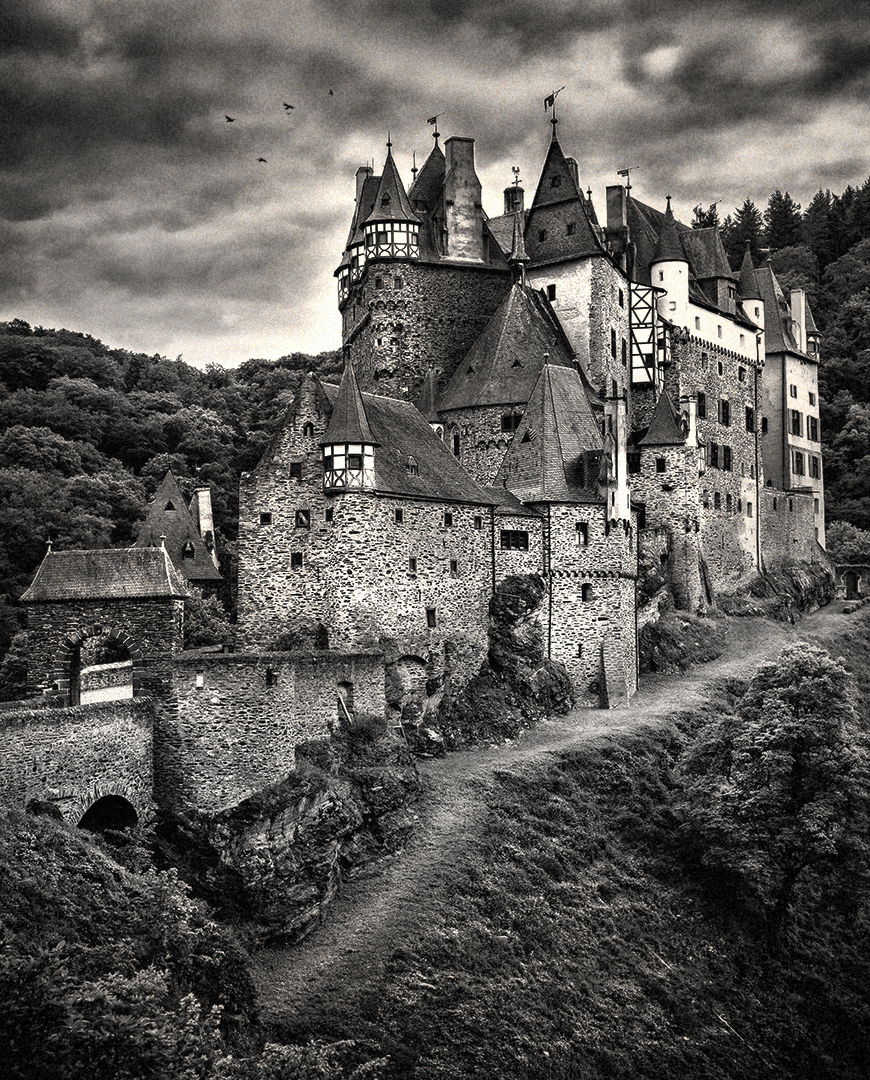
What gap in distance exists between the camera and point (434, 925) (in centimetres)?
3691

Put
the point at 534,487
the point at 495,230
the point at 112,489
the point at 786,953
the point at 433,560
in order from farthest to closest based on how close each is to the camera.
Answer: the point at 112,489 < the point at 495,230 < the point at 534,487 < the point at 433,560 < the point at 786,953

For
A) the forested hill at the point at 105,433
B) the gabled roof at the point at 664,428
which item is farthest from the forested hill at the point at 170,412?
the gabled roof at the point at 664,428

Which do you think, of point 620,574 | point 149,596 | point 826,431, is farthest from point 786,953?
point 826,431

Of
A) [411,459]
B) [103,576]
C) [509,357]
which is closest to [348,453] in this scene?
[411,459]

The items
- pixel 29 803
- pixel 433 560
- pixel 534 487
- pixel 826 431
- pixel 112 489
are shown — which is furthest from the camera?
pixel 826 431

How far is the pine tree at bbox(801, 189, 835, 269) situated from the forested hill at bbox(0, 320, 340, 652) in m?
44.1

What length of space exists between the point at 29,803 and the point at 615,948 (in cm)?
1743

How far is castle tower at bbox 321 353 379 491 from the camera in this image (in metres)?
45.3

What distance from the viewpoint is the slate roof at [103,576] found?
4041 centimetres

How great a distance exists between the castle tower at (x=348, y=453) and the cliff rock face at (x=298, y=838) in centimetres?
889

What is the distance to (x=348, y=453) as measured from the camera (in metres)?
45.6

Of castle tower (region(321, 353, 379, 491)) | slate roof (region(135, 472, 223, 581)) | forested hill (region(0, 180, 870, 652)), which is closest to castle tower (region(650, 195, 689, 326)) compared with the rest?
forested hill (region(0, 180, 870, 652))

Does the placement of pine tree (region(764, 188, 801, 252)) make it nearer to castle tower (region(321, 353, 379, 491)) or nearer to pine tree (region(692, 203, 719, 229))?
pine tree (region(692, 203, 719, 229))

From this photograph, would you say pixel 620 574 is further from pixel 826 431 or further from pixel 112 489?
pixel 826 431
